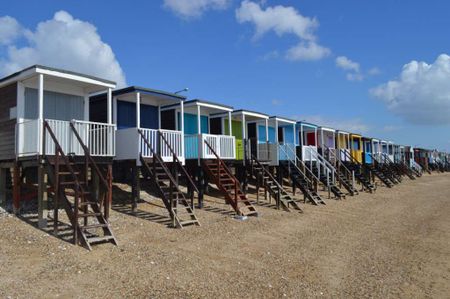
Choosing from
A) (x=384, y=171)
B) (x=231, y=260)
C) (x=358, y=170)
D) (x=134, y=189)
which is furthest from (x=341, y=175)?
(x=231, y=260)

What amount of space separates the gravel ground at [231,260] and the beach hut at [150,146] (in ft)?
2.58

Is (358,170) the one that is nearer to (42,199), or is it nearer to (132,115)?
(132,115)

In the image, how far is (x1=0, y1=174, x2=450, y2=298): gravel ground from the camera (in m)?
7.76

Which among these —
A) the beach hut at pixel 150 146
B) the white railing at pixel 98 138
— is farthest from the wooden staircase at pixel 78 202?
the beach hut at pixel 150 146

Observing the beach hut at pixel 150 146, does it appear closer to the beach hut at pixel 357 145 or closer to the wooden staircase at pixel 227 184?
the wooden staircase at pixel 227 184

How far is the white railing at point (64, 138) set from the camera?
12.3 metres

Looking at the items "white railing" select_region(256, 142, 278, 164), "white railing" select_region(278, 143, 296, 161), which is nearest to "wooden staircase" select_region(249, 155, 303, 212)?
"white railing" select_region(256, 142, 278, 164)

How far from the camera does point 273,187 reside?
65.5 ft

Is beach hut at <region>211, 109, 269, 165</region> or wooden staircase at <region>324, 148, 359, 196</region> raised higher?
beach hut at <region>211, 109, 269, 165</region>

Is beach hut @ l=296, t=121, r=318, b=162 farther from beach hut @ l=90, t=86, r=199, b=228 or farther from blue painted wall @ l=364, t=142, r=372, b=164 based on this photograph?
beach hut @ l=90, t=86, r=199, b=228

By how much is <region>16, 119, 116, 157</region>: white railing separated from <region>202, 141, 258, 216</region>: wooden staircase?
15.7ft

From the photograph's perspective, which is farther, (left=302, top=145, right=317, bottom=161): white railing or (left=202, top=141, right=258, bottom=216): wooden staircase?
(left=302, top=145, right=317, bottom=161): white railing

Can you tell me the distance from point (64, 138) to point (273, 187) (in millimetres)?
10188

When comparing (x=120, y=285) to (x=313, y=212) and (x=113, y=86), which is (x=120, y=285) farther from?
(x=313, y=212)
